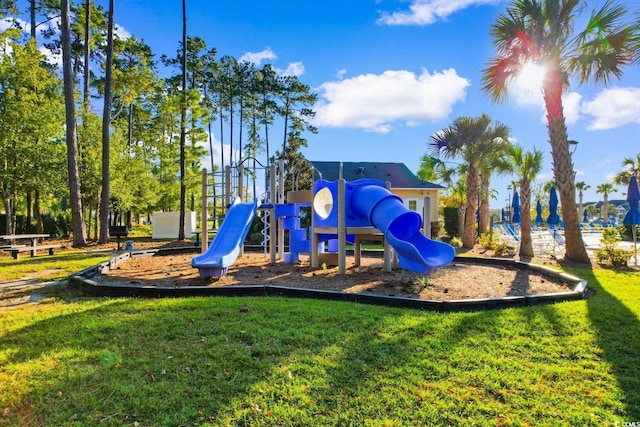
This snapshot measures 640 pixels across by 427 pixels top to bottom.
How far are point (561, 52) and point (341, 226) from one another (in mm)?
9078

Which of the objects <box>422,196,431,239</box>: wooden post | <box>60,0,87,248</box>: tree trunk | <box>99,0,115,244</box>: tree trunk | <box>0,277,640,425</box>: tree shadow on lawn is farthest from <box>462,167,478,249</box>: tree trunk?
<box>60,0,87,248</box>: tree trunk

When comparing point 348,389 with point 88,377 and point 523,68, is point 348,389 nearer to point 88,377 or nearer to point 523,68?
point 88,377

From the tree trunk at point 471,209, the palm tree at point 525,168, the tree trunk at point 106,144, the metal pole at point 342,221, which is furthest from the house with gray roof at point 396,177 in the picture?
the metal pole at point 342,221

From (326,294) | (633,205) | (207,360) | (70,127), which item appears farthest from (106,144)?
(633,205)

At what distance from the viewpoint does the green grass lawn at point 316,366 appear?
8.97 feet

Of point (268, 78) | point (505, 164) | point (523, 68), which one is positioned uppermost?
point (268, 78)

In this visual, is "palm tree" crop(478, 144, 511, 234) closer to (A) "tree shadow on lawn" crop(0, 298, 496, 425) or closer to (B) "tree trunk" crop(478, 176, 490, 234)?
(B) "tree trunk" crop(478, 176, 490, 234)

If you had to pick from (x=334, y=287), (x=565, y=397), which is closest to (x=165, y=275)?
(x=334, y=287)

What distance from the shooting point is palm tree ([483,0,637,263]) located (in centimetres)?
1055

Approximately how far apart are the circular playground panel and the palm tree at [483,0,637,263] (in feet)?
10.7

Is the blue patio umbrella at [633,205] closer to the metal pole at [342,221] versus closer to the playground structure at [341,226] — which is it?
the playground structure at [341,226]

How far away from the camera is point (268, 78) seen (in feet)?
108

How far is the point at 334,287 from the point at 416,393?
3923 mm

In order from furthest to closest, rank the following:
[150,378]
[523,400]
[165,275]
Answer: [165,275]
[150,378]
[523,400]
